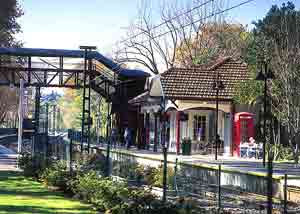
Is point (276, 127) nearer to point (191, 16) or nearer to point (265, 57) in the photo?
point (265, 57)

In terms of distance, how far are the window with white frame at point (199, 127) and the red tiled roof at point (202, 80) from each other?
2398mm

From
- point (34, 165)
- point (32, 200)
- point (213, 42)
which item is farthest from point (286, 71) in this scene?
point (213, 42)

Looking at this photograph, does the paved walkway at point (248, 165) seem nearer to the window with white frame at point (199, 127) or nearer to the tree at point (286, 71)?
the tree at point (286, 71)

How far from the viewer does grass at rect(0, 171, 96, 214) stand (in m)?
16.1

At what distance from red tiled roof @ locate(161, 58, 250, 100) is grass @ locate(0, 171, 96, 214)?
68.0 ft

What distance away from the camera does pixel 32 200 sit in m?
18.2

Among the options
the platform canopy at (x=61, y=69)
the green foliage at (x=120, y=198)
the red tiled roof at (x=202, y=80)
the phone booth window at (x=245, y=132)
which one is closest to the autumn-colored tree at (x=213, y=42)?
the platform canopy at (x=61, y=69)

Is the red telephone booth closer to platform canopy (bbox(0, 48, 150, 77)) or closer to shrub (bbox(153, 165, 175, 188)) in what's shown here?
platform canopy (bbox(0, 48, 150, 77))

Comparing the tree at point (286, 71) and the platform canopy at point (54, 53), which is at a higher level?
the platform canopy at point (54, 53)

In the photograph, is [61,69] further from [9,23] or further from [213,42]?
[213,42]

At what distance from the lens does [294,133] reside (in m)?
35.8

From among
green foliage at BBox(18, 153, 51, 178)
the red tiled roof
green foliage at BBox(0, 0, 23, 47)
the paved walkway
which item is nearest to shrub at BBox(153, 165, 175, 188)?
the paved walkway

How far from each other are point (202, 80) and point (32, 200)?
90.3 feet

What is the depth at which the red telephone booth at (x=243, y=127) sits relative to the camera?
40.0 meters
